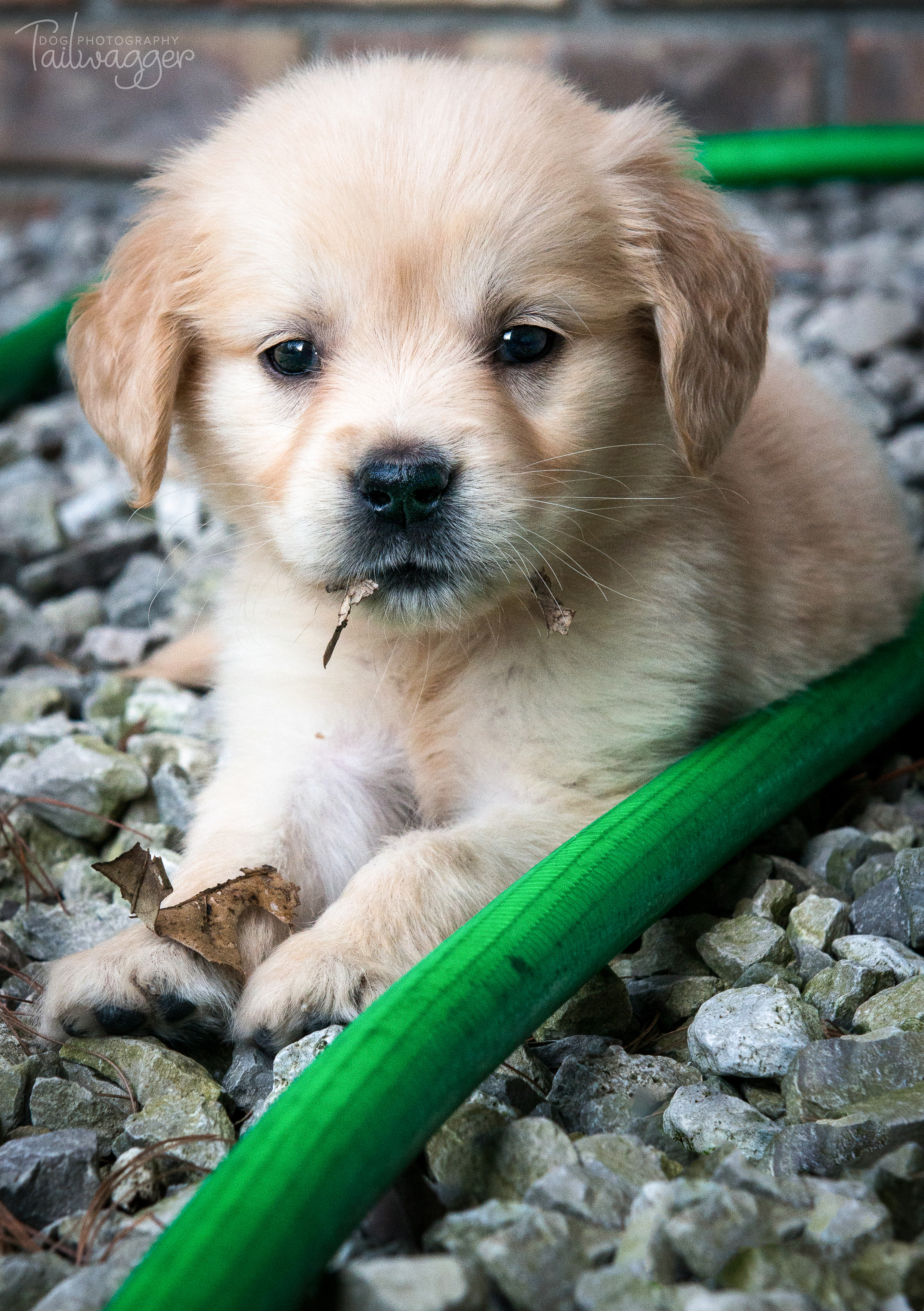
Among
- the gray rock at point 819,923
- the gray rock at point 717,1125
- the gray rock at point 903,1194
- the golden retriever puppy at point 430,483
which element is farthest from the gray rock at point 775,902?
the gray rock at point 903,1194

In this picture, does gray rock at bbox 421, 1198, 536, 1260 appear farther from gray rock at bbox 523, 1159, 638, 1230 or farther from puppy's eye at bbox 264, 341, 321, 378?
puppy's eye at bbox 264, 341, 321, 378

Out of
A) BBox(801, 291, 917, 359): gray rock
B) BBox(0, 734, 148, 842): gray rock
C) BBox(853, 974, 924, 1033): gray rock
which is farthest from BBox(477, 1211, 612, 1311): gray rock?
BBox(801, 291, 917, 359): gray rock

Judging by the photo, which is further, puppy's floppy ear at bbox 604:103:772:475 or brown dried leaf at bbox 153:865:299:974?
puppy's floppy ear at bbox 604:103:772:475

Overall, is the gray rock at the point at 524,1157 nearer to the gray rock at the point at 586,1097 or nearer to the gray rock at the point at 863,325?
the gray rock at the point at 586,1097

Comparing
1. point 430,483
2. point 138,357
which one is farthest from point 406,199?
point 138,357

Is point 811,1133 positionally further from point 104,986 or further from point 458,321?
point 458,321

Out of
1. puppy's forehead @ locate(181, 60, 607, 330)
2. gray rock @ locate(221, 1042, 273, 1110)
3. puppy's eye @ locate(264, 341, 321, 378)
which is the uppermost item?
puppy's forehead @ locate(181, 60, 607, 330)
